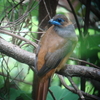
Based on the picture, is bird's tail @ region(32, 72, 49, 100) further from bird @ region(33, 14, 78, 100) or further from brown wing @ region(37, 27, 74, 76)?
brown wing @ region(37, 27, 74, 76)

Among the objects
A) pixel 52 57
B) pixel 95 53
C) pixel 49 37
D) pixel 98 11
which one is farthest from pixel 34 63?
pixel 98 11

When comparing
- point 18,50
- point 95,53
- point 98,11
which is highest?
point 98,11

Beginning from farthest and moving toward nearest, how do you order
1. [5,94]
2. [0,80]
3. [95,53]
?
[95,53]
[0,80]
[5,94]

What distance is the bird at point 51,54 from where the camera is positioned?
2.19m

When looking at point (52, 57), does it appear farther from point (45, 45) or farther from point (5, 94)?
point (5, 94)

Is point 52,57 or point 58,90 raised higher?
point 52,57

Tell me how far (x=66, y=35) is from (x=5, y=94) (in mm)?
813

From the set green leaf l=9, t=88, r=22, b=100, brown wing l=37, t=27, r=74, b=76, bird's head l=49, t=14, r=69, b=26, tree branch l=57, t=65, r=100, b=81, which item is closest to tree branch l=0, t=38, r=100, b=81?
tree branch l=57, t=65, r=100, b=81

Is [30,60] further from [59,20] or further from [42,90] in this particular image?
Result: [59,20]

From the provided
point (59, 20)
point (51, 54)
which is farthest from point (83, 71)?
point (59, 20)

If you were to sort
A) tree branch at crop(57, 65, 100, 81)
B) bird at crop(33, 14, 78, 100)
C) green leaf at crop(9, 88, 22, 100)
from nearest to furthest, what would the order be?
tree branch at crop(57, 65, 100, 81) < bird at crop(33, 14, 78, 100) < green leaf at crop(9, 88, 22, 100)

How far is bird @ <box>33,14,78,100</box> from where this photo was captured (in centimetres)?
219

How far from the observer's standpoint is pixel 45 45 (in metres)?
2.30

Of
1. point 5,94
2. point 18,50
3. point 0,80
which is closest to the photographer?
point 18,50
